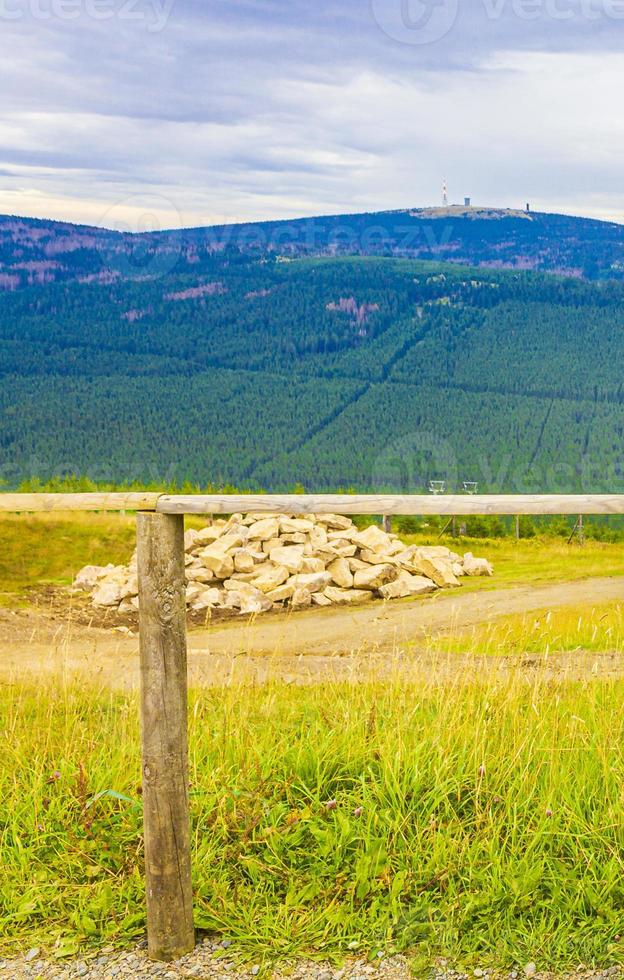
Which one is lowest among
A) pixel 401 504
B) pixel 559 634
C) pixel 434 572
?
pixel 434 572

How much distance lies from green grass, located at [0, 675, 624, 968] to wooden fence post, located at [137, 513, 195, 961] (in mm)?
212

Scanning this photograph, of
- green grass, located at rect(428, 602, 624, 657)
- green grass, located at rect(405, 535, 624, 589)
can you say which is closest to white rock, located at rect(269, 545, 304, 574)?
green grass, located at rect(405, 535, 624, 589)

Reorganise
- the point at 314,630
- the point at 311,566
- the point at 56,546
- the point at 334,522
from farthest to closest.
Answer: the point at 56,546 < the point at 334,522 < the point at 311,566 < the point at 314,630

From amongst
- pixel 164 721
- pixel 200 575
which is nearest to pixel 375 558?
pixel 200 575

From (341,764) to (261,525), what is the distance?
17.9 metres

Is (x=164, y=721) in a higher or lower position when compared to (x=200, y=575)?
higher

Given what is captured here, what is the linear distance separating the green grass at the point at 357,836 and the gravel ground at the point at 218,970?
0.06 metres

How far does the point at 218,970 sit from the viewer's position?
3725 mm

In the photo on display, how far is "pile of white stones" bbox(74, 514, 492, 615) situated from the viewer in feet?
64.1

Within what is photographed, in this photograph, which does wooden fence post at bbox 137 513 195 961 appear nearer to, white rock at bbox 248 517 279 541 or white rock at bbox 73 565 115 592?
white rock at bbox 248 517 279 541

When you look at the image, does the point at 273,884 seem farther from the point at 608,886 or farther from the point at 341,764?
the point at 608,886

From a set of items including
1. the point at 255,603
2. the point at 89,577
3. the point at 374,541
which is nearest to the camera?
the point at 255,603

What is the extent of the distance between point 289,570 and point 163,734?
16673mm

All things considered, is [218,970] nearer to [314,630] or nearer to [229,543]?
[314,630]
